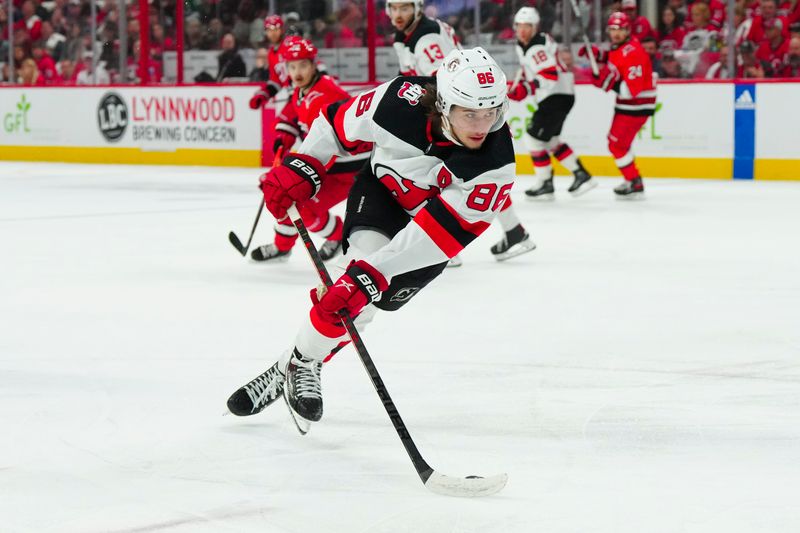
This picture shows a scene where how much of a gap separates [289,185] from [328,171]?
7.86 ft

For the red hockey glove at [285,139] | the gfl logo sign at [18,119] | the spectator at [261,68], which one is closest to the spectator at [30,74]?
the gfl logo sign at [18,119]

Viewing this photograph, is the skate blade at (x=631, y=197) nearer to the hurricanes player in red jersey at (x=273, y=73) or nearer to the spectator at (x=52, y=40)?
the hurricanes player in red jersey at (x=273, y=73)

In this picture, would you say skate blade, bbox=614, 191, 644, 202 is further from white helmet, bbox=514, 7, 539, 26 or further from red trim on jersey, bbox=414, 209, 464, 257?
A: red trim on jersey, bbox=414, 209, 464, 257

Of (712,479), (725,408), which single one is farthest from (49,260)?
(712,479)

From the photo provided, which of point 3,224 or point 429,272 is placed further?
point 3,224

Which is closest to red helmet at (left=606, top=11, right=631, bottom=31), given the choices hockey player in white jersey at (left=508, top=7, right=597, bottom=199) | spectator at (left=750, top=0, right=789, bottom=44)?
hockey player in white jersey at (left=508, top=7, right=597, bottom=199)

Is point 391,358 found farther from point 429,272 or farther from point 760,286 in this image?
point 760,286

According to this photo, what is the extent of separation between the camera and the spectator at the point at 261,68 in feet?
39.5

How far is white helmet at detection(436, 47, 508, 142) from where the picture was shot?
2.69 m

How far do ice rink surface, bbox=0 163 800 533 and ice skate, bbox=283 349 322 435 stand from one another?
7 centimetres

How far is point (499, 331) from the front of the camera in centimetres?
422

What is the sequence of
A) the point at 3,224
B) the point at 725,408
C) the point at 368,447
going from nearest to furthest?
the point at 368,447, the point at 725,408, the point at 3,224

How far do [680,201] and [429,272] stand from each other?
5.91m

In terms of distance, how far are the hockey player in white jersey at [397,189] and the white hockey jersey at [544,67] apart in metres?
5.59
